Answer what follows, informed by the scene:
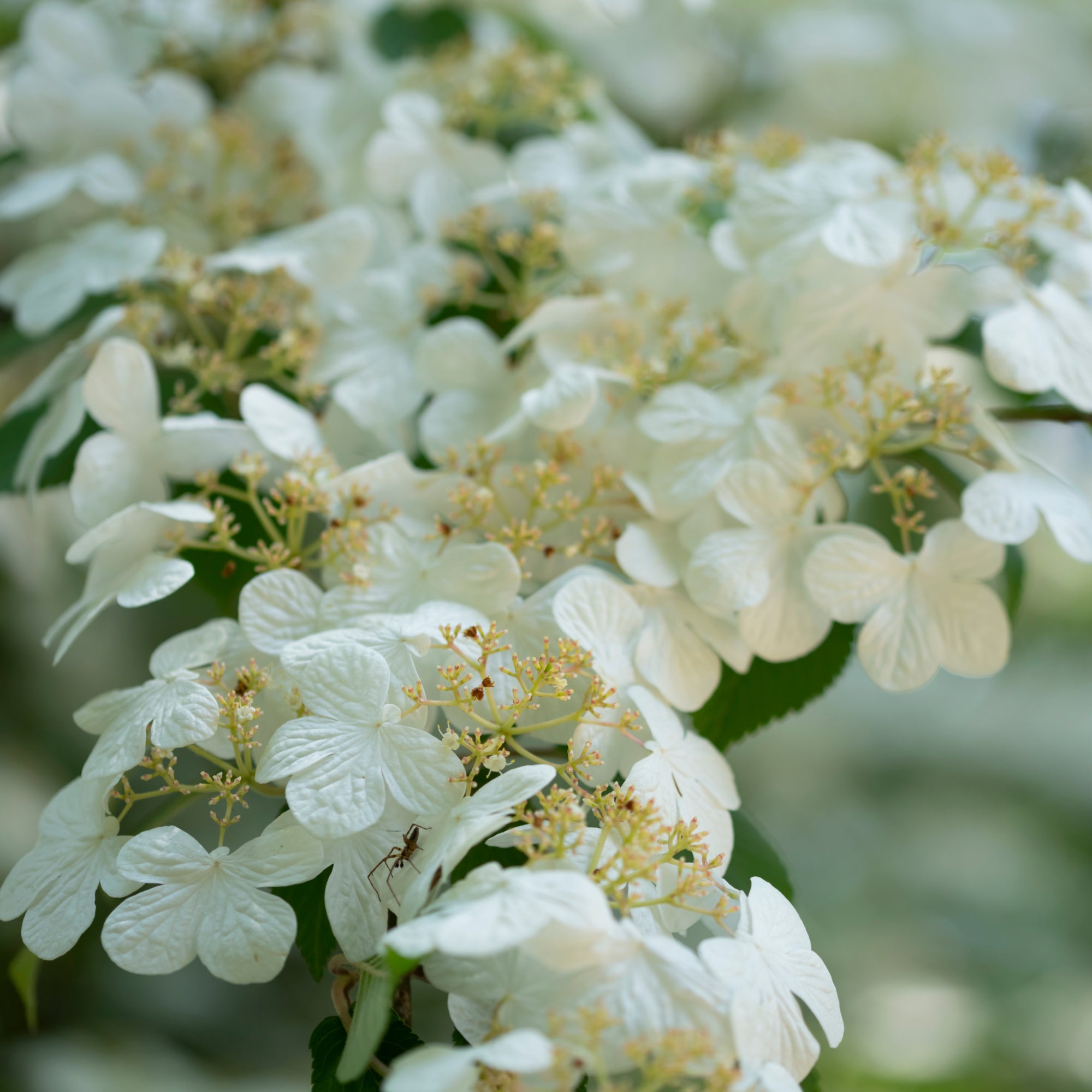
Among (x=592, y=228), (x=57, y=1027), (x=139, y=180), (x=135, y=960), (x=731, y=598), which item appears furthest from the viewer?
(x=57, y=1027)

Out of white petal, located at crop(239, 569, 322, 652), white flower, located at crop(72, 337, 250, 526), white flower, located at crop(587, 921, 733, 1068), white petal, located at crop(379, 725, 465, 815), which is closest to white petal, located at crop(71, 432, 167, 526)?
white flower, located at crop(72, 337, 250, 526)

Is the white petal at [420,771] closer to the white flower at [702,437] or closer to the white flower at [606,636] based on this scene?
the white flower at [606,636]

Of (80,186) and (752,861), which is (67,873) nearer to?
(752,861)

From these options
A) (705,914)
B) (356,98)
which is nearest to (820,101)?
(356,98)

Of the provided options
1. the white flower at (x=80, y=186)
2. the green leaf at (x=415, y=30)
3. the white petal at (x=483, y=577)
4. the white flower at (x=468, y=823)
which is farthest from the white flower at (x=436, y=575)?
the green leaf at (x=415, y=30)

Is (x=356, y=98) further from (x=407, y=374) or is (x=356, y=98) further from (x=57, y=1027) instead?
(x=57, y=1027)

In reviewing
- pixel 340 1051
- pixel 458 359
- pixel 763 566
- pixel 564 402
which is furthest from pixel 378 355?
pixel 340 1051
